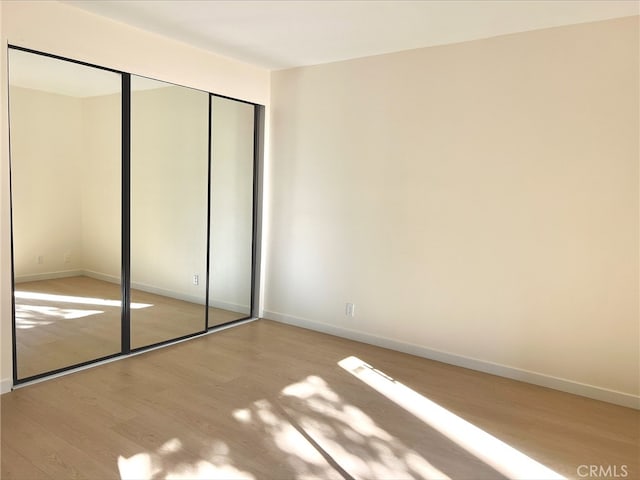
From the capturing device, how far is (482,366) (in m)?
3.78

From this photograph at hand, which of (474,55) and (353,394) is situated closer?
(353,394)

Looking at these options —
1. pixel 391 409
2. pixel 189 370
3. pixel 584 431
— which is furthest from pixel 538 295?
pixel 189 370

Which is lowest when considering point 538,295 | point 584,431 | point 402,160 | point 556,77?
point 584,431

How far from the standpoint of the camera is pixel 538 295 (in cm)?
352

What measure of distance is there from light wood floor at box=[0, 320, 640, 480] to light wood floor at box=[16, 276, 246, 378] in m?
0.21

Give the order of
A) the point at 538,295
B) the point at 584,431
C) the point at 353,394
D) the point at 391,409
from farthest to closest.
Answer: the point at 538,295 < the point at 353,394 < the point at 391,409 < the point at 584,431

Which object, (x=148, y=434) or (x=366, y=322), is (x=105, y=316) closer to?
(x=148, y=434)

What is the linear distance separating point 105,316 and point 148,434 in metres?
1.53

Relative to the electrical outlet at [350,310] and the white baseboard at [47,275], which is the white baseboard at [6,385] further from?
the electrical outlet at [350,310]

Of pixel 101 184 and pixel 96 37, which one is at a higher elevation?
pixel 96 37

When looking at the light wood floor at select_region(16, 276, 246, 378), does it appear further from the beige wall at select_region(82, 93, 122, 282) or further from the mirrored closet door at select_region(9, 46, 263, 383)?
the beige wall at select_region(82, 93, 122, 282)

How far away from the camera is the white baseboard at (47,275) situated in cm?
324

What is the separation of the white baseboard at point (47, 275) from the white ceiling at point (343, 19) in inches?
75.8

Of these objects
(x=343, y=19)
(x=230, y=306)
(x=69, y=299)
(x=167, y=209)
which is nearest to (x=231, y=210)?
(x=167, y=209)
